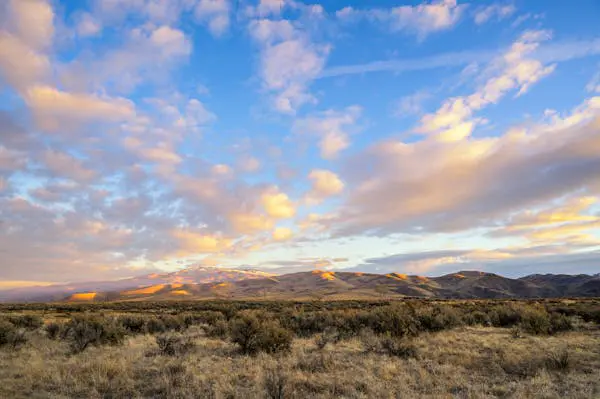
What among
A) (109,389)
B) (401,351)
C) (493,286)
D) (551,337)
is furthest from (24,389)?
(493,286)

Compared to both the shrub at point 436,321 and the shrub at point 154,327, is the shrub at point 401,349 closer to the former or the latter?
the shrub at point 436,321

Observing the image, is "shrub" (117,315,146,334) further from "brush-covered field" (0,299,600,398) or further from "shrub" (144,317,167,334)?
"brush-covered field" (0,299,600,398)

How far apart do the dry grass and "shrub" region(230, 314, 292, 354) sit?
51 cm

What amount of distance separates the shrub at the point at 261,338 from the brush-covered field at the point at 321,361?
4cm

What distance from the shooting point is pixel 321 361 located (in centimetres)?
1252

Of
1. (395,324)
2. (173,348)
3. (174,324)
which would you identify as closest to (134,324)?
(174,324)

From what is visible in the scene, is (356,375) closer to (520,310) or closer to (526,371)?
(526,371)

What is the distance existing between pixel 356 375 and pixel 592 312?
24135 millimetres

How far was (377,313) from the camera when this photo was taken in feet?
68.1

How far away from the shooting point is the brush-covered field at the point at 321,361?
927 centimetres

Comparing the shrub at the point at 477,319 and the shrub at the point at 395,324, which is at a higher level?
the shrub at the point at 395,324

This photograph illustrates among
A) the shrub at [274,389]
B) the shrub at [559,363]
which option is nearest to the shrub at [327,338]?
the shrub at [274,389]

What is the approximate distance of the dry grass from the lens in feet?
29.9

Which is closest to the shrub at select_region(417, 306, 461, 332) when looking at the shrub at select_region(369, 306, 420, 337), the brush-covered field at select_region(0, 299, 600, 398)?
the brush-covered field at select_region(0, 299, 600, 398)
